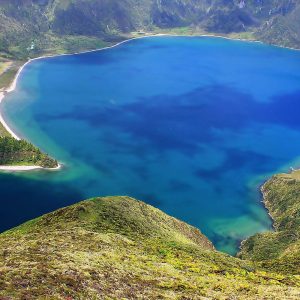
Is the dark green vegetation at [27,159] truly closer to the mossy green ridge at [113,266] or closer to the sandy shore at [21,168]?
the sandy shore at [21,168]

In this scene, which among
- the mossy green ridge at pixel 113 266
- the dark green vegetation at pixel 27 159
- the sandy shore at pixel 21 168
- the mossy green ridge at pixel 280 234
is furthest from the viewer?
the dark green vegetation at pixel 27 159

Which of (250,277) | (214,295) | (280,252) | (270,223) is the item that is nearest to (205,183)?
(270,223)

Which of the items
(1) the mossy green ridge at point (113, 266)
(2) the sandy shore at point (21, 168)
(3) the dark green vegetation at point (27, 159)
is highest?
(1) the mossy green ridge at point (113, 266)

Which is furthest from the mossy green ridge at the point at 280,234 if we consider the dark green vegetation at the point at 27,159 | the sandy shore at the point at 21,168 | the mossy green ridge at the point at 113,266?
the dark green vegetation at the point at 27,159

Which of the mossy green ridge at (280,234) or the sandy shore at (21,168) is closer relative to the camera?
the mossy green ridge at (280,234)

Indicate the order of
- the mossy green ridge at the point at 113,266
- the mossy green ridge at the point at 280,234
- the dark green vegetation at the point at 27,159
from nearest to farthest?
the mossy green ridge at the point at 113,266
the mossy green ridge at the point at 280,234
the dark green vegetation at the point at 27,159

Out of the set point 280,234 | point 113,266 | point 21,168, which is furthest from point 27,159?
point 113,266
